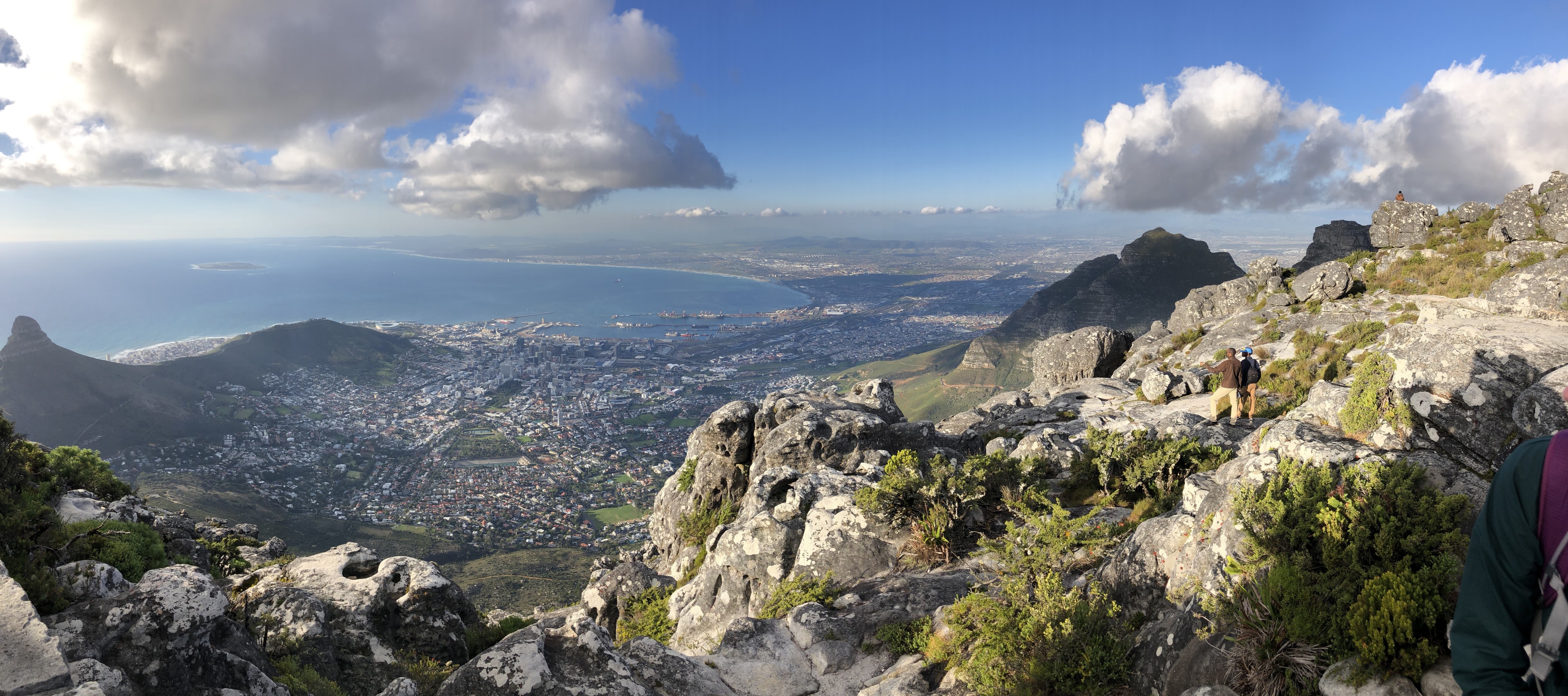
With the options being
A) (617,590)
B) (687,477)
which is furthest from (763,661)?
(687,477)

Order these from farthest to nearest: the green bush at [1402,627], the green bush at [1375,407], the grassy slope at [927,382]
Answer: the grassy slope at [927,382] → the green bush at [1375,407] → the green bush at [1402,627]

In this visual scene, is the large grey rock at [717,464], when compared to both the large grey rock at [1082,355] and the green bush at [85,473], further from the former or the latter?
the large grey rock at [1082,355]

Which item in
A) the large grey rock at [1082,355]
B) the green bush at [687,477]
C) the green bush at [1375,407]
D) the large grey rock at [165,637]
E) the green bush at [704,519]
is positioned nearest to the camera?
the large grey rock at [165,637]

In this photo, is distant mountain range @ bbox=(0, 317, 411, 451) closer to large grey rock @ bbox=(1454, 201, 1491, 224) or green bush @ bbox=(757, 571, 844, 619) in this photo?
green bush @ bbox=(757, 571, 844, 619)

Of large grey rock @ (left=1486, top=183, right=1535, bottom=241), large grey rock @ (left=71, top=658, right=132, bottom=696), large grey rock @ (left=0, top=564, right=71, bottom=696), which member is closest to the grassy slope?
large grey rock @ (left=1486, top=183, right=1535, bottom=241)

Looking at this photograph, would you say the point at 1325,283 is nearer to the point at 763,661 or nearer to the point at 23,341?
the point at 763,661

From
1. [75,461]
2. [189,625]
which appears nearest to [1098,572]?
[189,625]

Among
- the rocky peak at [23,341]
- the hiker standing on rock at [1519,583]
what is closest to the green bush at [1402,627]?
the hiker standing on rock at [1519,583]
